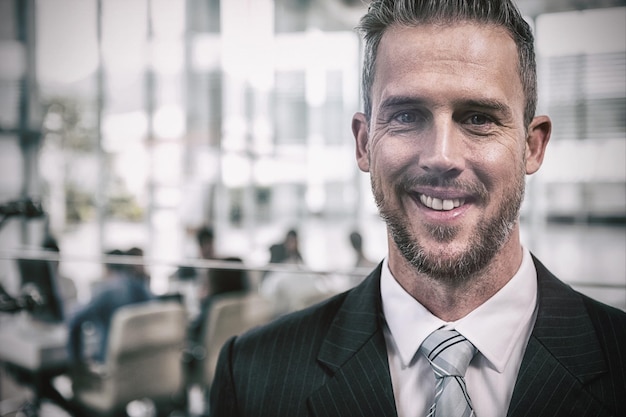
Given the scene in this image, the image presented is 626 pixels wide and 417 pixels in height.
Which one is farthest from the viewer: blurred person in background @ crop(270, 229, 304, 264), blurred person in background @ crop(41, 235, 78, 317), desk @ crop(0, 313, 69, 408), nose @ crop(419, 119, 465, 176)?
blurred person in background @ crop(270, 229, 304, 264)

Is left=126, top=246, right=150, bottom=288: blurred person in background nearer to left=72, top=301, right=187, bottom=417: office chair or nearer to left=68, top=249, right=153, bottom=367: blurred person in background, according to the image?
left=68, top=249, right=153, bottom=367: blurred person in background

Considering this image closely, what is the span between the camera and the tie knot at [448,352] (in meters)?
0.90

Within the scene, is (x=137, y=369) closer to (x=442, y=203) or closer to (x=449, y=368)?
(x=449, y=368)

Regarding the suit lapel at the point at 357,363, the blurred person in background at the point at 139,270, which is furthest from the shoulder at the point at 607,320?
the blurred person in background at the point at 139,270

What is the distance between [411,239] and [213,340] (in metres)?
1.92

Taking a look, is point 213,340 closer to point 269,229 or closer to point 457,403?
point 457,403

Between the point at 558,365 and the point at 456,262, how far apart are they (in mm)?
235

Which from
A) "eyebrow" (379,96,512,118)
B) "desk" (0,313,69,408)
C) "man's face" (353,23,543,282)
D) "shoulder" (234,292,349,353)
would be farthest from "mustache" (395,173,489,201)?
"desk" (0,313,69,408)

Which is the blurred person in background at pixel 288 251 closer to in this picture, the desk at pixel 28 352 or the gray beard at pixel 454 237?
the desk at pixel 28 352

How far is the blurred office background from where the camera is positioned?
1.26 metres

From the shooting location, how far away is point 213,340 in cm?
261

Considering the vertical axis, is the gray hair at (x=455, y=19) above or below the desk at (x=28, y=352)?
above

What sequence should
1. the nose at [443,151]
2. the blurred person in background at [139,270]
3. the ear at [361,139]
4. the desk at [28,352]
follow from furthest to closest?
the blurred person in background at [139,270] → the desk at [28,352] → the ear at [361,139] → the nose at [443,151]

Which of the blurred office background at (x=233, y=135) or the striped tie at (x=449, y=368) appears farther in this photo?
the blurred office background at (x=233, y=135)
